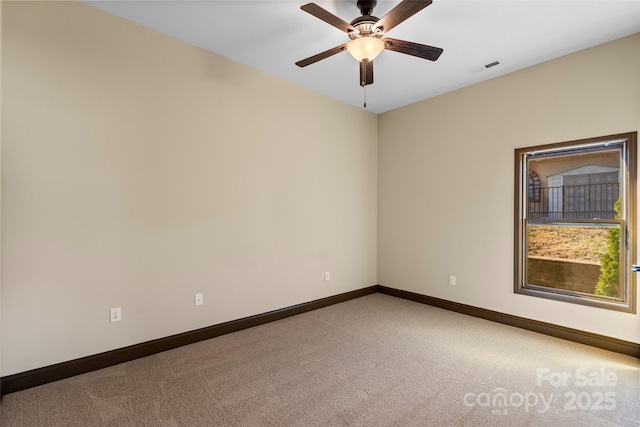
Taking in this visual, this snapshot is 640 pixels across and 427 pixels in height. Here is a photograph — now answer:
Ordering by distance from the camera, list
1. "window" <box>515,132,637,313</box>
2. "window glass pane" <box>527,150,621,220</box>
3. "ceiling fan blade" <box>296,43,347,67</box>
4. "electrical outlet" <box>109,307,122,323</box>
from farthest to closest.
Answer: "window glass pane" <box>527,150,621,220</box>
"window" <box>515,132,637,313</box>
"electrical outlet" <box>109,307,122,323</box>
"ceiling fan blade" <box>296,43,347,67</box>

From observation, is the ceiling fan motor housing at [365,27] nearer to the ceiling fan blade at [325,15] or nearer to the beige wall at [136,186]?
the ceiling fan blade at [325,15]

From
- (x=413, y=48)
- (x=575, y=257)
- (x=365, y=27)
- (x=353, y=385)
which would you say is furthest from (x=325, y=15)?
Answer: (x=575, y=257)

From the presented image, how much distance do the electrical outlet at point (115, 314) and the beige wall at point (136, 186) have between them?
0.15 ft

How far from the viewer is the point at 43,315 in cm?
218

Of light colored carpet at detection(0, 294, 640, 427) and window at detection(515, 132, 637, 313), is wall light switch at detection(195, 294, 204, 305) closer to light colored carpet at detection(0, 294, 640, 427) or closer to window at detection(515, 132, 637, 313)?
light colored carpet at detection(0, 294, 640, 427)

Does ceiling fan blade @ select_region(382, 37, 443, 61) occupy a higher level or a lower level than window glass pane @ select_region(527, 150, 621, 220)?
higher

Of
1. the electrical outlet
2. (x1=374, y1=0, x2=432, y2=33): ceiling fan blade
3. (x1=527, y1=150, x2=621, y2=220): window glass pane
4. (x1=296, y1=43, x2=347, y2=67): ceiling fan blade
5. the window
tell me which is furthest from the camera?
(x1=527, y1=150, x2=621, y2=220): window glass pane

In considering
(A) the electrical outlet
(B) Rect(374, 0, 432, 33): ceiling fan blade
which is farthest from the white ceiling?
(A) the electrical outlet

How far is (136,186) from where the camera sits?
2.57 m

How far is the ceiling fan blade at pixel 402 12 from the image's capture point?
1.77 m

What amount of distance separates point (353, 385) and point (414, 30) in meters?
2.98

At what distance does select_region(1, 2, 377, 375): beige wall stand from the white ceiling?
10.0 inches

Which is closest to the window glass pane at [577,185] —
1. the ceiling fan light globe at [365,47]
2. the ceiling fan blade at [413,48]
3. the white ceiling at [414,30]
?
the white ceiling at [414,30]

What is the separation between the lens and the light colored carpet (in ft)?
6.06
